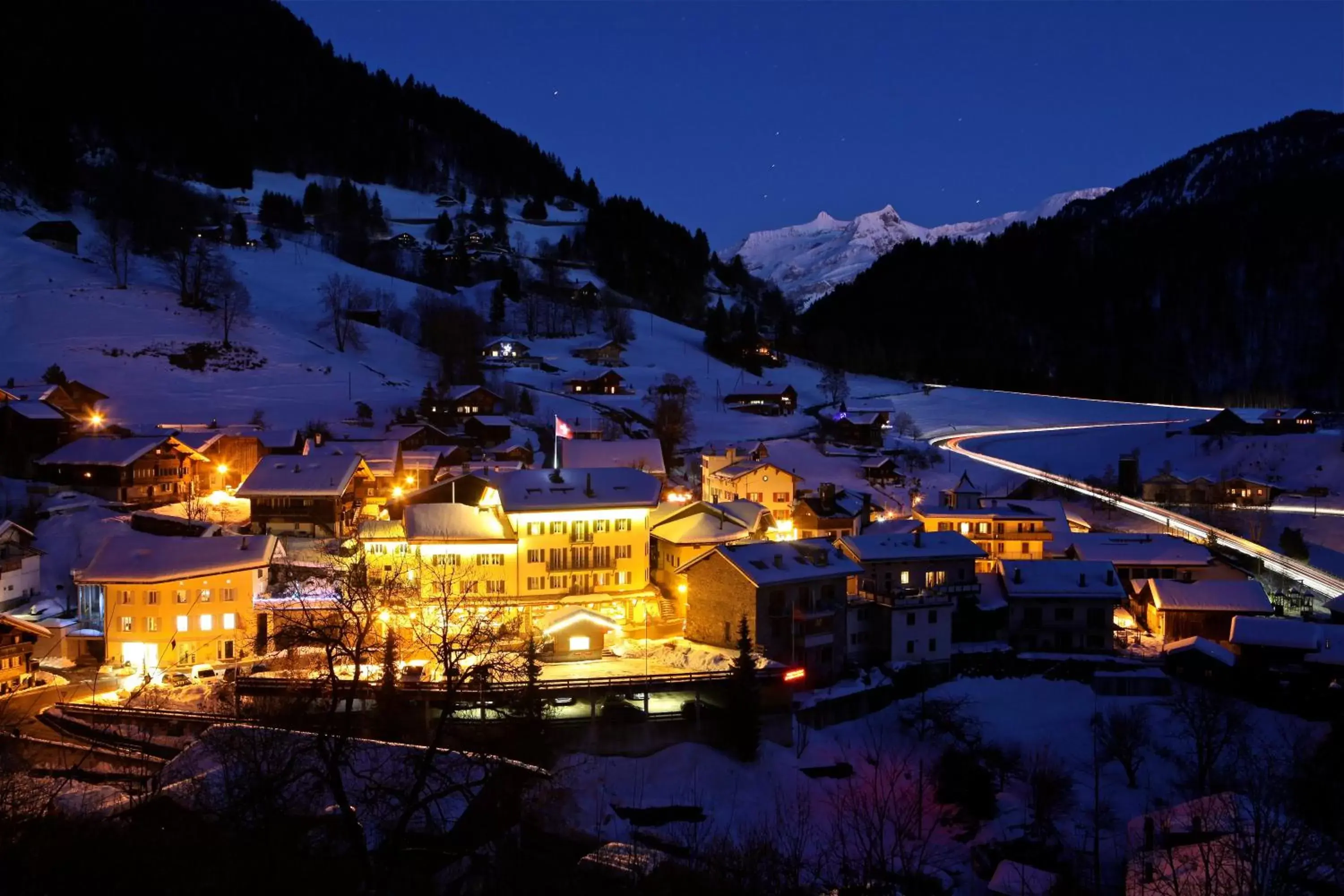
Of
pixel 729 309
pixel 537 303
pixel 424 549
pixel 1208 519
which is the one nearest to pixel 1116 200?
pixel 729 309

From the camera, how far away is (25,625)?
18.1 meters

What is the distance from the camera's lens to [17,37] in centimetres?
1827

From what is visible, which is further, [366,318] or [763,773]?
[366,318]

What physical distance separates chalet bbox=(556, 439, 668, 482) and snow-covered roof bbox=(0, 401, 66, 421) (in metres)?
16.9

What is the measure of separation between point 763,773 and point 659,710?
8.25 feet

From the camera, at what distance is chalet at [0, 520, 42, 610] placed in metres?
19.9

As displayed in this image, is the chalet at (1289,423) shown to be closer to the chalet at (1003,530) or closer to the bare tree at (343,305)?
the chalet at (1003,530)

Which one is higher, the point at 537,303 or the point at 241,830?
the point at 537,303

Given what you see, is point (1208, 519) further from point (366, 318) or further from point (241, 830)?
point (366, 318)

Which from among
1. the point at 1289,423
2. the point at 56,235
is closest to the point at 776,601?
the point at 1289,423

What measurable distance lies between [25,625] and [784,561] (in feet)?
54.9

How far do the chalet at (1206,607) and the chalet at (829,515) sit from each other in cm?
901

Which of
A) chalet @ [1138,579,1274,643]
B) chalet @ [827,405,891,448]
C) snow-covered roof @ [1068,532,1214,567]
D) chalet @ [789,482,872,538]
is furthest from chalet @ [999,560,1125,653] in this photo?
chalet @ [827,405,891,448]

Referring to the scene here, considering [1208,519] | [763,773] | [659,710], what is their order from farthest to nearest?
1. [1208,519]
2. [659,710]
3. [763,773]
